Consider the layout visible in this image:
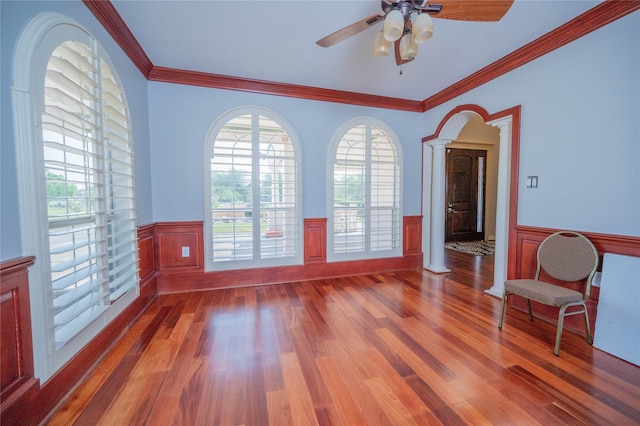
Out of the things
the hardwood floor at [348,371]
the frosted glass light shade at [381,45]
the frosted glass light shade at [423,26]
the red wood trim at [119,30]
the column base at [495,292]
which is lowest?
the hardwood floor at [348,371]

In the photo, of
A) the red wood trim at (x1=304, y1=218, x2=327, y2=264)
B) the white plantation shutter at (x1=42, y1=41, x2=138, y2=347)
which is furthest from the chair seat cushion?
the white plantation shutter at (x1=42, y1=41, x2=138, y2=347)

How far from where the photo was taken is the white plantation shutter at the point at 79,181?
4.42 ft

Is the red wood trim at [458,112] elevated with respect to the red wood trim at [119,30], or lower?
lower

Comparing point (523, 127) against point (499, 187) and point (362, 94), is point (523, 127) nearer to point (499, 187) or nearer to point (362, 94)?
point (499, 187)

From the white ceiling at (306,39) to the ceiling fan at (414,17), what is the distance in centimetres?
39

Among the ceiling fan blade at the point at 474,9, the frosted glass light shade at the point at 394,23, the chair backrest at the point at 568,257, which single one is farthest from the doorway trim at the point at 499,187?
the frosted glass light shade at the point at 394,23

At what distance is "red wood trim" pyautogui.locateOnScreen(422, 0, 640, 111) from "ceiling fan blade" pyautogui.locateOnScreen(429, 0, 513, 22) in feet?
3.46

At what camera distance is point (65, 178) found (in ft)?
4.69

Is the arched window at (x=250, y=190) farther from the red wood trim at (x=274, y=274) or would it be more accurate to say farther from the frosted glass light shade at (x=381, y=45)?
the frosted glass light shade at (x=381, y=45)

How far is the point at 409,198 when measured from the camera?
3.81m

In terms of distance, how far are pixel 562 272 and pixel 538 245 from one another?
363mm

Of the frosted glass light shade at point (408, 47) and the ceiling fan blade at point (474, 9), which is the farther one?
the frosted glass light shade at point (408, 47)

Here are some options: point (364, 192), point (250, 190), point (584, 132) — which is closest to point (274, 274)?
point (250, 190)

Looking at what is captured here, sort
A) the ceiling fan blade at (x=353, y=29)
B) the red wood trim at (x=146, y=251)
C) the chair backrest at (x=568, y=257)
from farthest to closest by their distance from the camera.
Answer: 1. the red wood trim at (x=146, y=251)
2. the chair backrest at (x=568, y=257)
3. the ceiling fan blade at (x=353, y=29)
